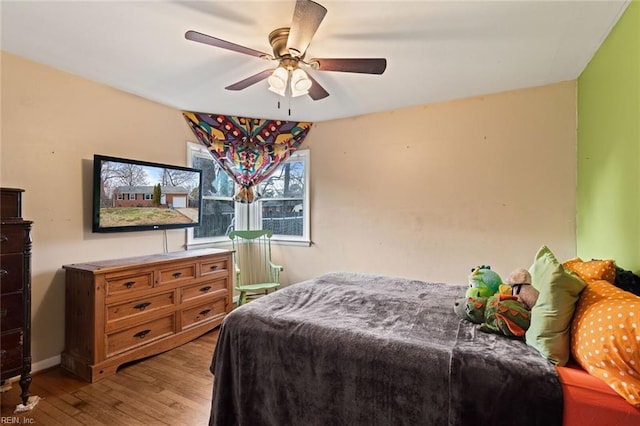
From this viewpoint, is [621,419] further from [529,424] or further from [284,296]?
[284,296]

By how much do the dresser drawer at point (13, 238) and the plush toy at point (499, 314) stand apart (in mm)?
2722

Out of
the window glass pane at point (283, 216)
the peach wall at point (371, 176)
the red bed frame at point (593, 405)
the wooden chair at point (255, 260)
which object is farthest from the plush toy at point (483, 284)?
the wooden chair at point (255, 260)

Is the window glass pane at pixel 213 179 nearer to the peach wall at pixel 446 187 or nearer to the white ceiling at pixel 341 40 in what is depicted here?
the white ceiling at pixel 341 40

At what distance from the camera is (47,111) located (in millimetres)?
2426

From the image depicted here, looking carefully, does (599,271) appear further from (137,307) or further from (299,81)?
(137,307)

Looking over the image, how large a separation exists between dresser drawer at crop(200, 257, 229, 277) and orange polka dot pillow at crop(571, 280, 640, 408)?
2.88m

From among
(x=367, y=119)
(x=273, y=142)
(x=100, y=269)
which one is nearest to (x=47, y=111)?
(x=100, y=269)

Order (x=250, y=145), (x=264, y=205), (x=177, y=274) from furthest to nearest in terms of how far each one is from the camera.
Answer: (x=264, y=205) → (x=250, y=145) → (x=177, y=274)

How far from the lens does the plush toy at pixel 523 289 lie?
58.4 inches

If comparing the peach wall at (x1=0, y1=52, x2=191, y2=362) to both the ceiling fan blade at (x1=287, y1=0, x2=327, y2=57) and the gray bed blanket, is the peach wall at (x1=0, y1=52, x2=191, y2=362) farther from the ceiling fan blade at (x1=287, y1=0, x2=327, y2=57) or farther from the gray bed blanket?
the ceiling fan blade at (x1=287, y1=0, x2=327, y2=57)

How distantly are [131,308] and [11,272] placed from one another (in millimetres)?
819

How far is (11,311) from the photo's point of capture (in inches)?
74.6

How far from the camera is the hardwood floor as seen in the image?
6.04ft

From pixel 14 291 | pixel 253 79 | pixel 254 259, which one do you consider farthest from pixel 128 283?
pixel 253 79
